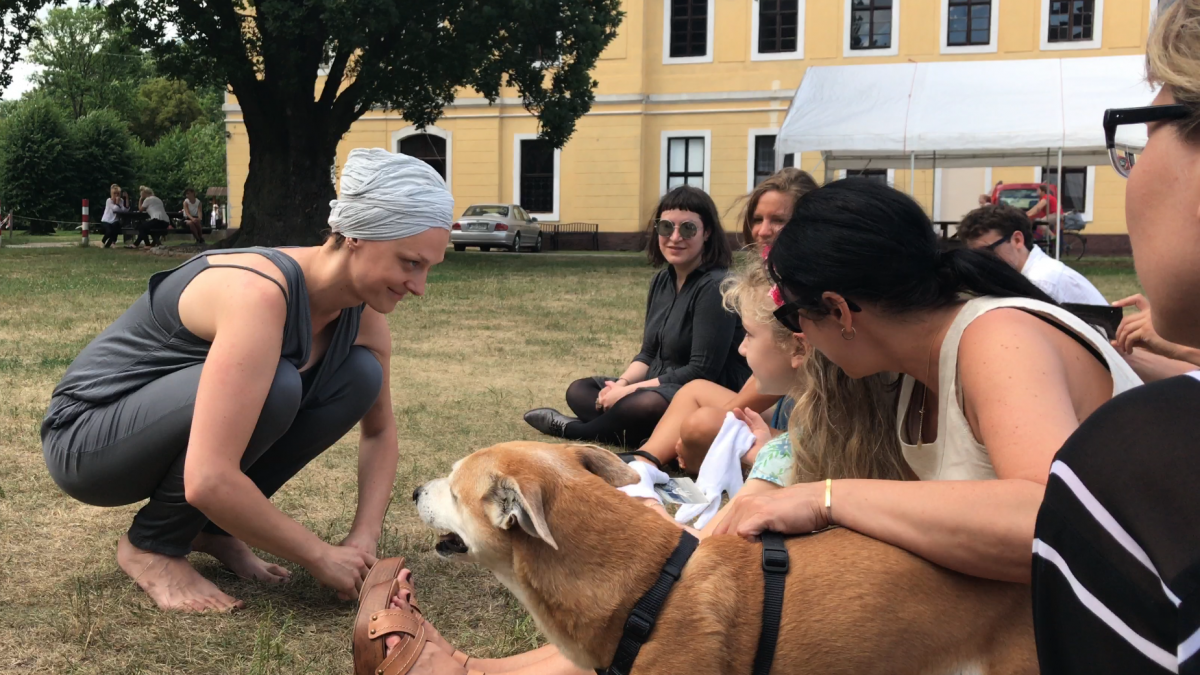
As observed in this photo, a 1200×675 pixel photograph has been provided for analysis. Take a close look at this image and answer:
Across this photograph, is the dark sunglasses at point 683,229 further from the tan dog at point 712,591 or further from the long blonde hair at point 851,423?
the tan dog at point 712,591

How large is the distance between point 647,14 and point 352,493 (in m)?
35.2

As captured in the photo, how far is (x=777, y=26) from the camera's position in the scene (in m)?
37.1

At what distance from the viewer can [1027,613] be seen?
2.25 metres

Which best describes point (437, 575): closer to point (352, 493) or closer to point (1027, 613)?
point (352, 493)

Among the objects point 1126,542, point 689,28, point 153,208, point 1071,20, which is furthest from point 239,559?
point 1071,20

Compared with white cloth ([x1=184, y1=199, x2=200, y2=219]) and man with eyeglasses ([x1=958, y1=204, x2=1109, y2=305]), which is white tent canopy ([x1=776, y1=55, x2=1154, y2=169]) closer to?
man with eyeglasses ([x1=958, y1=204, x2=1109, y2=305])

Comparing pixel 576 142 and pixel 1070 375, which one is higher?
pixel 576 142

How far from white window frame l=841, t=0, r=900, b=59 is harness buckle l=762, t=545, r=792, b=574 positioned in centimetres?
3674

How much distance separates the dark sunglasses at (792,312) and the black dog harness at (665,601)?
58 cm

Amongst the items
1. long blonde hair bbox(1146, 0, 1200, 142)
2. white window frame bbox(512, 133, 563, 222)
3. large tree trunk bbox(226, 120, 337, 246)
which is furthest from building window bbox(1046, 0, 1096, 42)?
long blonde hair bbox(1146, 0, 1200, 142)

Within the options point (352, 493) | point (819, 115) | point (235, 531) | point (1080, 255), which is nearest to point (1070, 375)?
point (235, 531)

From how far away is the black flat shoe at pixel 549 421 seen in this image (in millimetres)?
6383

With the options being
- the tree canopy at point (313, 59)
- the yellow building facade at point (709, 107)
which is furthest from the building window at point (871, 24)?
the tree canopy at point (313, 59)

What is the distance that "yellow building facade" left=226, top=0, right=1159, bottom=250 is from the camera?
3512cm
